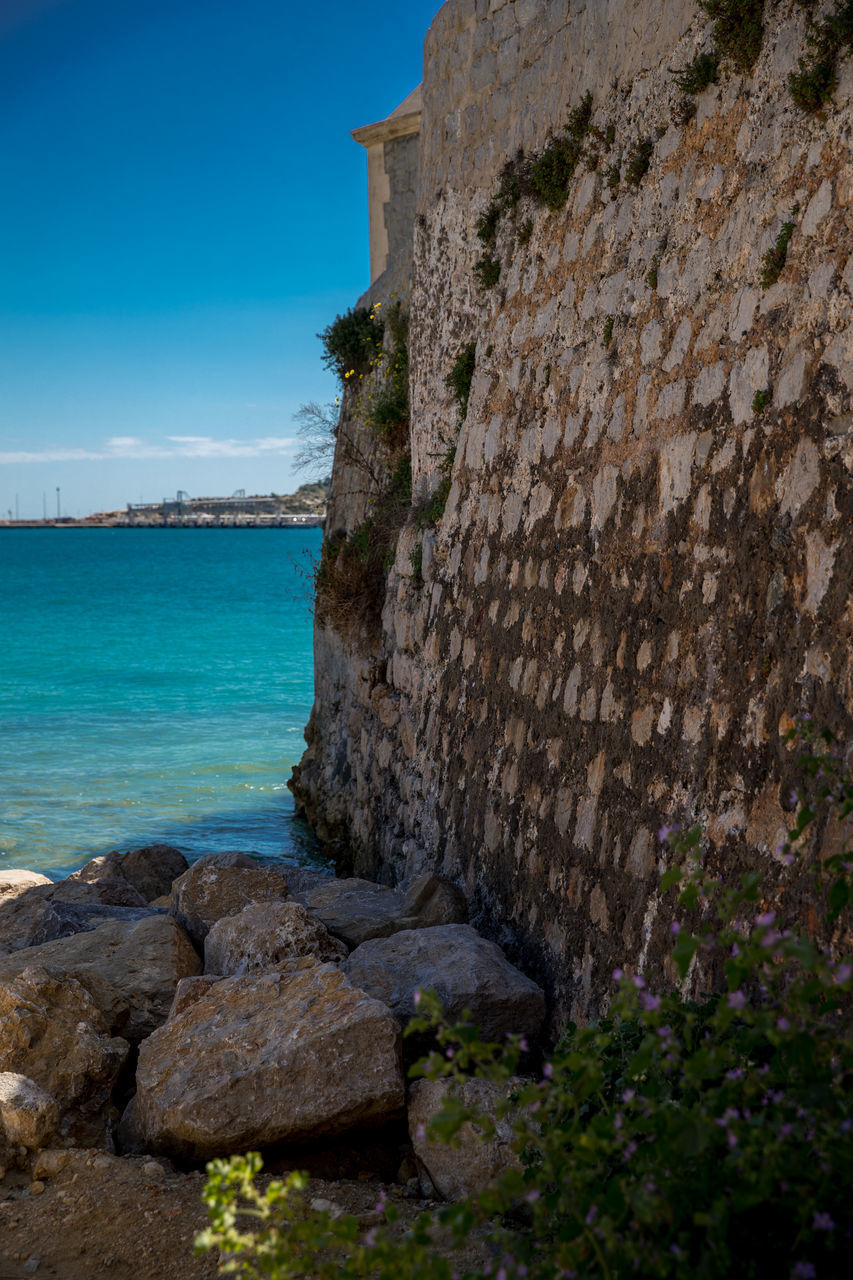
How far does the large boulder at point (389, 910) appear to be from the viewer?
5.83 metres

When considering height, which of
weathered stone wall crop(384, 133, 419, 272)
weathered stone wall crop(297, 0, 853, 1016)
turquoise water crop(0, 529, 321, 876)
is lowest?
turquoise water crop(0, 529, 321, 876)

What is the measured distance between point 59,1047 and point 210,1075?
84cm

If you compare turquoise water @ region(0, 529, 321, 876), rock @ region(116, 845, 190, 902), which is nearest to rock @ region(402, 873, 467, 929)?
rock @ region(116, 845, 190, 902)

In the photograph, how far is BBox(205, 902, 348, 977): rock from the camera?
17.1 feet

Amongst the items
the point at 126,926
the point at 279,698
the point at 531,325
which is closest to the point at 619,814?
the point at 126,926

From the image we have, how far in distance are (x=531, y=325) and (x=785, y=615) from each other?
3605 mm

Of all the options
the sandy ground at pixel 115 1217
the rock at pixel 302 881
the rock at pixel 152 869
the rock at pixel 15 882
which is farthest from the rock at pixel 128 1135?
the rock at pixel 152 869

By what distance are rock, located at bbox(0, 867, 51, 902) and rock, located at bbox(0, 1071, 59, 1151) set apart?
484 centimetres

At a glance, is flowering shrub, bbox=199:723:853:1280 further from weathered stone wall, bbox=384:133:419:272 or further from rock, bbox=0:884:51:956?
weathered stone wall, bbox=384:133:419:272

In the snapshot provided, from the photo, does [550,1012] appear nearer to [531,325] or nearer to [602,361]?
[602,361]

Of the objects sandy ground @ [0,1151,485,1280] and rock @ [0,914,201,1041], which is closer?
sandy ground @ [0,1151,485,1280]

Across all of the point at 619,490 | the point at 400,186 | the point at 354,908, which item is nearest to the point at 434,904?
the point at 354,908

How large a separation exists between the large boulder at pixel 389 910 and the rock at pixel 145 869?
3.30 meters

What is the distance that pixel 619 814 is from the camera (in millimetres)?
4719
